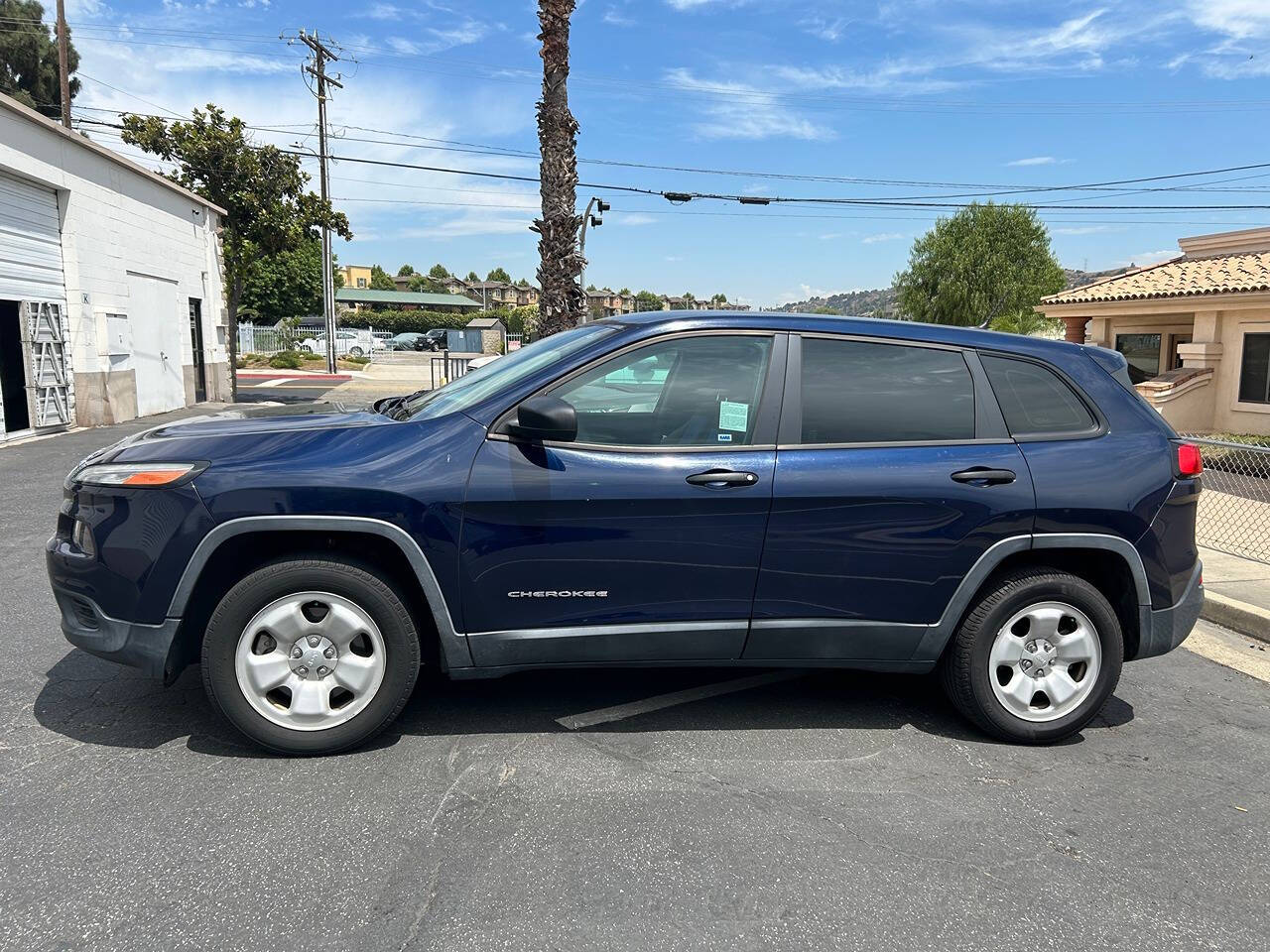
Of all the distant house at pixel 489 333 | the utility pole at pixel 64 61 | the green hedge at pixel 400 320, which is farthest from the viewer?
the green hedge at pixel 400 320

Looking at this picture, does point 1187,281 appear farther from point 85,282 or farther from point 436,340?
point 436,340

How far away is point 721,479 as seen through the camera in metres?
3.45

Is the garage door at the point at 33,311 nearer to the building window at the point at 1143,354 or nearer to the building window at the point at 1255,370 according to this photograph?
the building window at the point at 1143,354

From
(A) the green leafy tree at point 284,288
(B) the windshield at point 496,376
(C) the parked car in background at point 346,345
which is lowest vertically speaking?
(B) the windshield at point 496,376

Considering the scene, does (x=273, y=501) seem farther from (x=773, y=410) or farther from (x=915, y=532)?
(x=915, y=532)

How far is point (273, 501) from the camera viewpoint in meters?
3.26

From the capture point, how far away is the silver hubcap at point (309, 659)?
3340mm

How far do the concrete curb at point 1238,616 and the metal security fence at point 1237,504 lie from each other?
4.07 ft

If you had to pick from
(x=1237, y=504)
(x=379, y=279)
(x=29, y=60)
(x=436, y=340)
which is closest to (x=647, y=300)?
(x=379, y=279)

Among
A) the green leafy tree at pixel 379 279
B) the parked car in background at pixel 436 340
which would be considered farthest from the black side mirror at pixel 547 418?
the green leafy tree at pixel 379 279

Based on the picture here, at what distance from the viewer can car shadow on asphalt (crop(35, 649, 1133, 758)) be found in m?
3.69

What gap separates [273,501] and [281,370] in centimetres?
3967

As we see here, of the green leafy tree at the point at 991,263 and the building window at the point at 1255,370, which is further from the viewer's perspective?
the green leafy tree at the point at 991,263

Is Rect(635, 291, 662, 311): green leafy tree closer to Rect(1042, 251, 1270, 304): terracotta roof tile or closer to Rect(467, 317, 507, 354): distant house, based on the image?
Rect(467, 317, 507, 354): distant house
